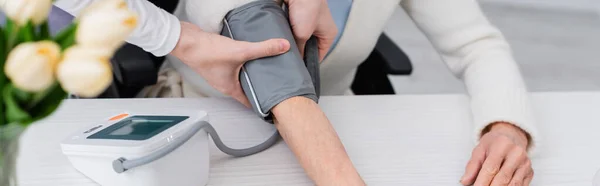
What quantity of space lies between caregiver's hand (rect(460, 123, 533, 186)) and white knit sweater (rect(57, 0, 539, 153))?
0.02 meters

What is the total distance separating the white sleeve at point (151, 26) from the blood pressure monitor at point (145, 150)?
0.08 meters

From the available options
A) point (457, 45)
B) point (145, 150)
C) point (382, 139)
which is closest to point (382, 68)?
point (457, 45)

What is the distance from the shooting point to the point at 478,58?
848mm

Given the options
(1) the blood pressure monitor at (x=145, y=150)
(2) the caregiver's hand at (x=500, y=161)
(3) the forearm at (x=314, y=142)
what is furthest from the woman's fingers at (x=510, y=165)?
(1) the blood pressure monitor at (x=145, y=150)

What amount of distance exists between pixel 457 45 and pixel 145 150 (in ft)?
1.70

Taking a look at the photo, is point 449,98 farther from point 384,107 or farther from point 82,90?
point 82,90

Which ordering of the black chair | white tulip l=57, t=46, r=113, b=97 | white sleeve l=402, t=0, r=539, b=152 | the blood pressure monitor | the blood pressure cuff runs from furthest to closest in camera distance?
the black chair
white sleeve l=402, t=0, r=539, b=152
the blood pressure cuff
the blood pressure monitor
white tulip l=57, t=46, r=113, b=97

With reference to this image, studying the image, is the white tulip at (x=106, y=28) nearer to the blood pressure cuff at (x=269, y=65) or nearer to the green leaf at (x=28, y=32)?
the green leaf at (x=28, y=32)

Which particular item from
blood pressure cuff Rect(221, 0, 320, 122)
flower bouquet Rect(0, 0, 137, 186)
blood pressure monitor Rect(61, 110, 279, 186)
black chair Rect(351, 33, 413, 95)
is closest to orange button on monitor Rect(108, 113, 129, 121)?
blood pressure monitor Rect(61, 110, 279, 186)

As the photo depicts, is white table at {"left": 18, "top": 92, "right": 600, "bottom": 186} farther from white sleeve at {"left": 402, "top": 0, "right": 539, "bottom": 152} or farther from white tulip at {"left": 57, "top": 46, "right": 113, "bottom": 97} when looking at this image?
white tulip at {"left": 57, "top": 46, "right": 113, "bottom": 97}

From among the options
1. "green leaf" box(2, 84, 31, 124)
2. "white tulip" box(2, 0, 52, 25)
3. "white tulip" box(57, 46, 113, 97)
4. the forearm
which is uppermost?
"white tulip" box(2, 0, 52, 25)

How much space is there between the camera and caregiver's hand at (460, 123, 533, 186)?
0.64 m

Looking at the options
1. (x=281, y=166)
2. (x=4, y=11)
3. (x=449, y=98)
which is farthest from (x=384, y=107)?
(x=4, y=11)

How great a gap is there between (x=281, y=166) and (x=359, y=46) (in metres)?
0.32
